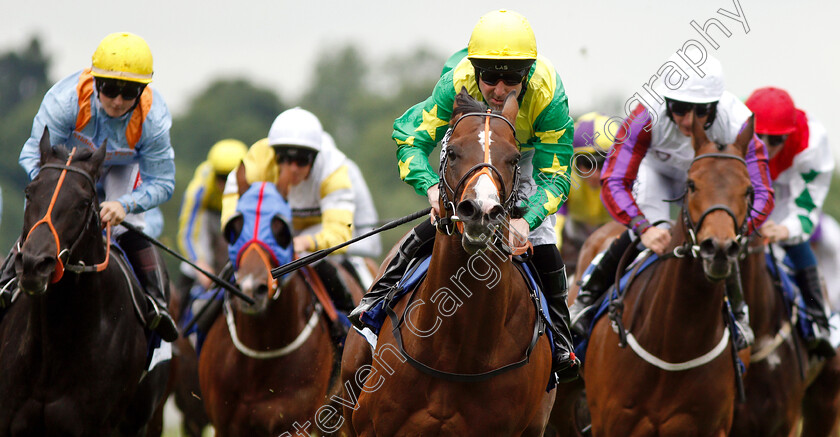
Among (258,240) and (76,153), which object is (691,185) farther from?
(76,153)

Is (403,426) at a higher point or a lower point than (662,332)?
higher

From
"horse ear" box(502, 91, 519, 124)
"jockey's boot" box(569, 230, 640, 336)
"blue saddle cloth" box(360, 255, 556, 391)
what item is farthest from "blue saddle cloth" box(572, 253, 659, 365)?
"horse ear" box(502, 91, 519, 124)

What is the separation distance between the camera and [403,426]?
5277 mm

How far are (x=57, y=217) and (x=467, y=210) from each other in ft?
8.38

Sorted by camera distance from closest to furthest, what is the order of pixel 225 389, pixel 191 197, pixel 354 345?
pixel 354 345, pixel 225 389, pixel 191 197

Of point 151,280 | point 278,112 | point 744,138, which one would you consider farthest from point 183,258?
point 278,112

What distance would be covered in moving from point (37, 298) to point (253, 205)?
2.03m

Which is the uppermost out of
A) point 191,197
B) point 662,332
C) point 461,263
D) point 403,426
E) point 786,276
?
point 461,263

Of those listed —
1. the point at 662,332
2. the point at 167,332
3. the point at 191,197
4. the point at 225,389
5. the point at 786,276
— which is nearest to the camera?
the point at 662,332

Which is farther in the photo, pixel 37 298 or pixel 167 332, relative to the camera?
pixel 167 332

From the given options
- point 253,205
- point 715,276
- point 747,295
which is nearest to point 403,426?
Answer: point 715,276

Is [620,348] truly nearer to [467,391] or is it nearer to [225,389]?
[467,391]

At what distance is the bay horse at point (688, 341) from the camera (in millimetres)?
→ 6680

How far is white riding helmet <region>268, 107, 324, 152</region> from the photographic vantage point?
29.6ft
